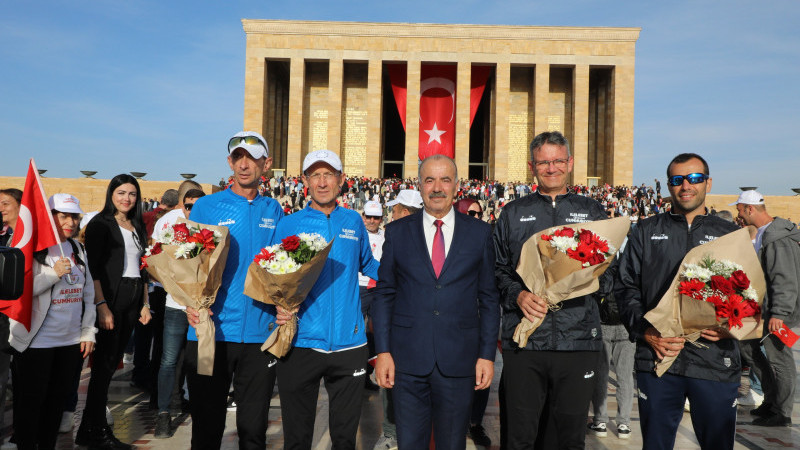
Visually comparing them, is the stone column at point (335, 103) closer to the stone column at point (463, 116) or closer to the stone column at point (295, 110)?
the stone column at point (295, 110)

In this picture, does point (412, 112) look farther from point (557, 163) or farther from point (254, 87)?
point (557, 163)

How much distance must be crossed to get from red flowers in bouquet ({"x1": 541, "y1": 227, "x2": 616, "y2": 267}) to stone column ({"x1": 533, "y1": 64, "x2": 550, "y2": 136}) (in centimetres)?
3597

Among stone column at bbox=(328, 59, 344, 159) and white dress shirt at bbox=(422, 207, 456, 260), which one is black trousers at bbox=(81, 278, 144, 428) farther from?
stone column at bbox=(328, 59, 344, 159)

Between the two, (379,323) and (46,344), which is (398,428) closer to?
(379,323)

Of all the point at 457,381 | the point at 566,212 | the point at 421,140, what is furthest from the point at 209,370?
the point at 421,140

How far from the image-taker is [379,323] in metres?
2.94

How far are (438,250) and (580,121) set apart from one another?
37.3 m

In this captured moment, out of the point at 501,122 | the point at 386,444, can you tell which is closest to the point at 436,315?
the point at 386,444

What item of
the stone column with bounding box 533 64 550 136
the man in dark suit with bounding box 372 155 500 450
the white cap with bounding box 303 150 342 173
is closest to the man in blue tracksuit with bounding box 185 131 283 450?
the white cap with bounding box 303 150 342 173

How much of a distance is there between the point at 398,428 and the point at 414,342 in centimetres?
47

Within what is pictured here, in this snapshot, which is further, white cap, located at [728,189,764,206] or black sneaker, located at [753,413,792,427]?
white cap, located at [728,189,764,206]

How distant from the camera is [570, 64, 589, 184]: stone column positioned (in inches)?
1455

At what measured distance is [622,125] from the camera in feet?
122

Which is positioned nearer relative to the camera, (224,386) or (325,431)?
(224,386)
